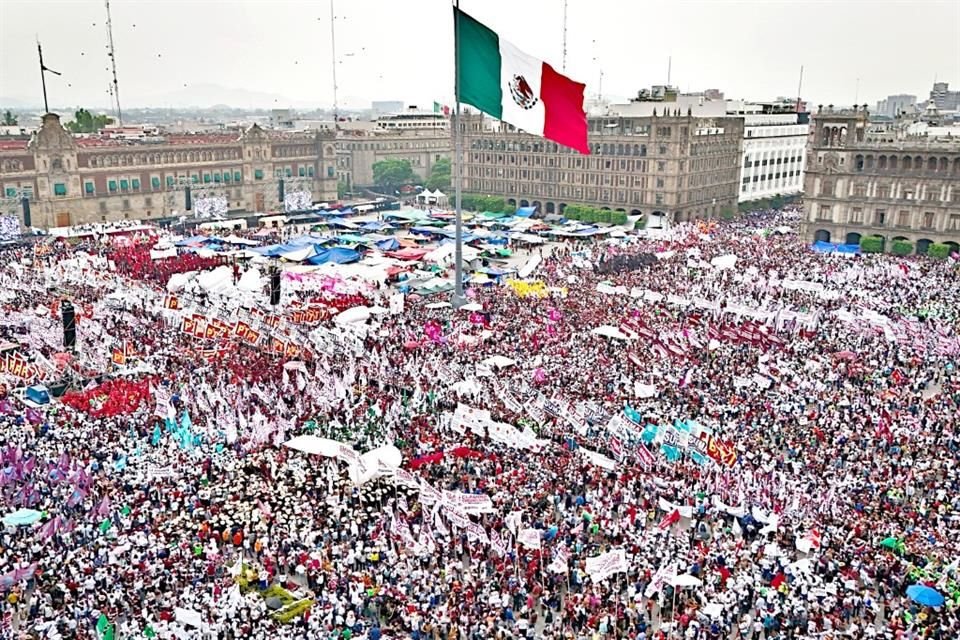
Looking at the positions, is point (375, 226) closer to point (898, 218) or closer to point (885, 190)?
point (885, 190)

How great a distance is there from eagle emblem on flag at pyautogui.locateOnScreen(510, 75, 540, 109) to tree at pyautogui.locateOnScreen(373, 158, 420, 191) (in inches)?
3316

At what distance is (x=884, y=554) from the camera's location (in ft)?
76.8

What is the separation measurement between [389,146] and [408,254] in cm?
6315

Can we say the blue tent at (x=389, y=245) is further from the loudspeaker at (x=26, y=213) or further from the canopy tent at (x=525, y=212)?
the loudspeaker at (x=26, y=213)

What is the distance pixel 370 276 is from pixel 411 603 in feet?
126

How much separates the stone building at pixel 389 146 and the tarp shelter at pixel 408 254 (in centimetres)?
5492

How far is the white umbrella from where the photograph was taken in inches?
850

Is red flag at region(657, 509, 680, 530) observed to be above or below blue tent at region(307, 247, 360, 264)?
below

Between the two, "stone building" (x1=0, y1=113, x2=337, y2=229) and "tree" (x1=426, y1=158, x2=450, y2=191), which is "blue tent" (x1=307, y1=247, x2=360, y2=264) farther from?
"tree" (x1=426, y1=158, x2=450, y2=191)

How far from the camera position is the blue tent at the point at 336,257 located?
215ft

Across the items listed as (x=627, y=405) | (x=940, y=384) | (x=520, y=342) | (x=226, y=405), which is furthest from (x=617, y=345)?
(x=226, y=405)

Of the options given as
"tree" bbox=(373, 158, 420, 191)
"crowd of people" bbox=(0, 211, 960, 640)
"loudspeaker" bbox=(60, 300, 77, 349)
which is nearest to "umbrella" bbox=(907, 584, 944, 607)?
"crowd of people" bbox=(0, 211, 960, 640)

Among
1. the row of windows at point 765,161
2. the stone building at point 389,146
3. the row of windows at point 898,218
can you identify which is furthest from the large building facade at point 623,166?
the stone building at point 389,146

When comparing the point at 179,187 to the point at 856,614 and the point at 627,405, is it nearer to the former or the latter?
the point at 627,405
